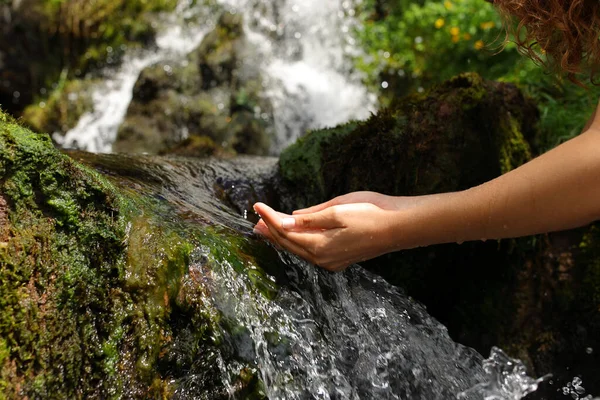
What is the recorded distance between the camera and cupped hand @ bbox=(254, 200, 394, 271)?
1.80 m

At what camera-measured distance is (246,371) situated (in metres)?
1.76

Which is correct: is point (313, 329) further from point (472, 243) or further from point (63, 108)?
point (63, 108)

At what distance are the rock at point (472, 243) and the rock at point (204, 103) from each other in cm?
313

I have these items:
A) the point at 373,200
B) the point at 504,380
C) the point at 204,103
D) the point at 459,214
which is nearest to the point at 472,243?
the point at 504,380

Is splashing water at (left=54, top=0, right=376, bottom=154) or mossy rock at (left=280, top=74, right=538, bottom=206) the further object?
splashing water at (left=54, top=0, right=376, bottom=154)

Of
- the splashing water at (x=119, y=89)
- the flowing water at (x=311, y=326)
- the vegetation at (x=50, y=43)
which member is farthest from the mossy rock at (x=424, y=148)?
the vegetation at (x=50, y=43)

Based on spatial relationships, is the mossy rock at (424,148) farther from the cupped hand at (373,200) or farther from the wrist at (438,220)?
the wrist at (438,220)

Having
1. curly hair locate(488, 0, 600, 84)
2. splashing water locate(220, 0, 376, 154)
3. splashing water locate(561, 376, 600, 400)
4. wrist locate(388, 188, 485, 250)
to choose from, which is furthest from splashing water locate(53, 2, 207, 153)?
curly hair locate(488, 0, 600, 84)

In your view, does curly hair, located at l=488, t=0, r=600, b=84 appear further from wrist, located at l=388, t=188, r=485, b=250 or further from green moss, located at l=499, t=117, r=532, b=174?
green moss, located at l=499, t=117, r=532, b=174

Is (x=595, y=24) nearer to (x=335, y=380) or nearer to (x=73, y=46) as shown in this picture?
(x=335, y=380)

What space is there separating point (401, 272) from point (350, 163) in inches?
24.8

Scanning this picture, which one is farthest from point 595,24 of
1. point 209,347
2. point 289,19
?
point 289,19

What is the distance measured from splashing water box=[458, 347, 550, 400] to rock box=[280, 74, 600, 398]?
0.25ft

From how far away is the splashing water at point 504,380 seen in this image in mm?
2734
